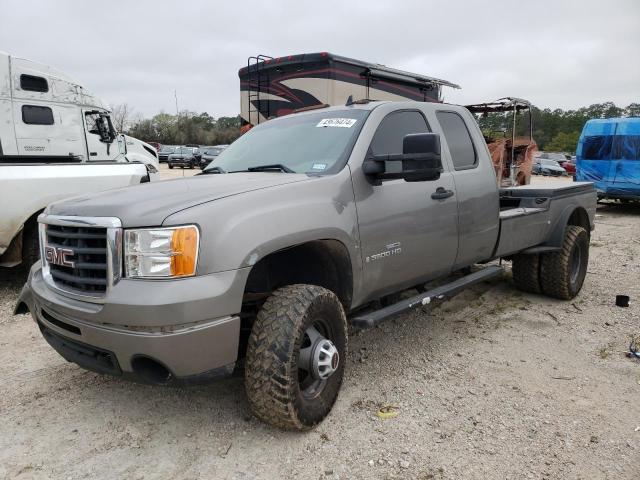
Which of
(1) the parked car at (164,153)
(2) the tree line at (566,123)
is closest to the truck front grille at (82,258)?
(1) the parked car at (164,153)

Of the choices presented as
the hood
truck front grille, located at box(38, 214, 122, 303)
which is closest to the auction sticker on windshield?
the hood

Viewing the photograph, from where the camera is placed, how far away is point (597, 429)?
2.79m

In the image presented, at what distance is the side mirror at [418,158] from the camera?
2.90 metres

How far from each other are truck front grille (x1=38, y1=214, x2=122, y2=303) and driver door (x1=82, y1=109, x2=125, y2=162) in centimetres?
830

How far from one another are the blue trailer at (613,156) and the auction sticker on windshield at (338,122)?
12878mm

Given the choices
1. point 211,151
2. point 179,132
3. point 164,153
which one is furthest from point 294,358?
point 179,132

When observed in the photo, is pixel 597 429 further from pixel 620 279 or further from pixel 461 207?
pixel 620 279

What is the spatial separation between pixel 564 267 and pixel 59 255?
181 inches

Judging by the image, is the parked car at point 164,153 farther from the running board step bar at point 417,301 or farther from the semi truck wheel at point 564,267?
the running board step bar at point 417,301

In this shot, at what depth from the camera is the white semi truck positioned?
17.4 feet

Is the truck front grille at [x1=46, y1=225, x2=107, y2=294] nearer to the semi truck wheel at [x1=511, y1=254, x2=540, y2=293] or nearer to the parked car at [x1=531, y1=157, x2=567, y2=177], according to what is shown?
the semi truck wheel at [x1=511, y1=254, x2=540, y2=293]

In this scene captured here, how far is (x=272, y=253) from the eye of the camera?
8.91 feet

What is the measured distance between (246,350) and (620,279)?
546 centimetres

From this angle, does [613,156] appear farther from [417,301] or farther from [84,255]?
[84,255]
